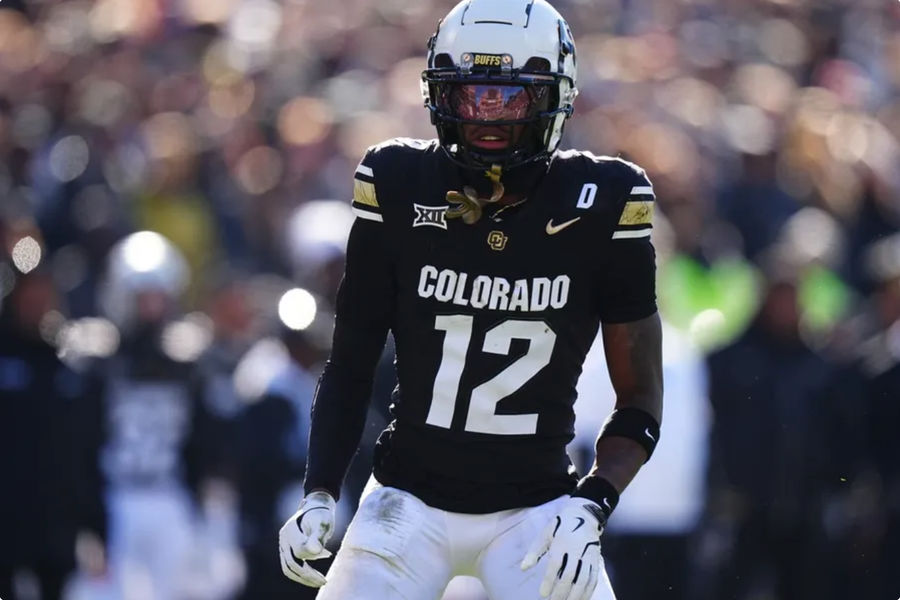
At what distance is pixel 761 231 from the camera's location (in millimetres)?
9484

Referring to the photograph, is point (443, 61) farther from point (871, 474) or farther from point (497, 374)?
point (871, 474)

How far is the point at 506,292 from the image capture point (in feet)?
14.4

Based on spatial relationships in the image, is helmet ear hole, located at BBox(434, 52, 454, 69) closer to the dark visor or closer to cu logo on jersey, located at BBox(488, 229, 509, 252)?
the dark visor

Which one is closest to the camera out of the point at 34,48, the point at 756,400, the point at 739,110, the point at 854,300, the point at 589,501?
the point at 589,501

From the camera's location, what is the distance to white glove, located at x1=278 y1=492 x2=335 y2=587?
14.1 ft

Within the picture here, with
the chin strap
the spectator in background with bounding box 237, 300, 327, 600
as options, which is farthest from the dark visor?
the spectator in background with bounding box 237, 300, 327, 600

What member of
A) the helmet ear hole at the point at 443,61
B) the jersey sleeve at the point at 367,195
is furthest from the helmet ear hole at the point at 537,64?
the jersey sleeve at the point at 367,195

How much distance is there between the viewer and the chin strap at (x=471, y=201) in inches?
173

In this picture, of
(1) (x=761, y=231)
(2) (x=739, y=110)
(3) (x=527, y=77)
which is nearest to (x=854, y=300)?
(1) (x=761, y=231)

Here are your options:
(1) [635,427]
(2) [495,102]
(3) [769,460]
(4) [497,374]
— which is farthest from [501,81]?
(3) [769,460]

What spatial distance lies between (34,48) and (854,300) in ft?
17.3

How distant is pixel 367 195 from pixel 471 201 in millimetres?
267

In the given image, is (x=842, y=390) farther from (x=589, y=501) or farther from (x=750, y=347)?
(x=589, y=501)

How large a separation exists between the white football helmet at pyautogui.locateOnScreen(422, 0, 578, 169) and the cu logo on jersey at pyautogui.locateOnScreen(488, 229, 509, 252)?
0.52 ft
